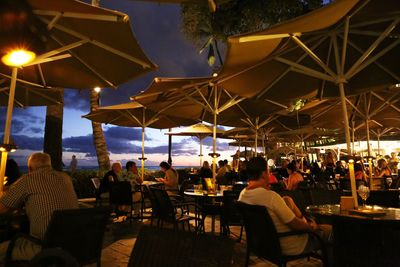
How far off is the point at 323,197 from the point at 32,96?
6.36m

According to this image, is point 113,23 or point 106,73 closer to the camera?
point 113,23

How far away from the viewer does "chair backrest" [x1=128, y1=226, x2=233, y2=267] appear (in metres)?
1.75

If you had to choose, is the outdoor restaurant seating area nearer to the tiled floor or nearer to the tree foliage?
the tiled floor

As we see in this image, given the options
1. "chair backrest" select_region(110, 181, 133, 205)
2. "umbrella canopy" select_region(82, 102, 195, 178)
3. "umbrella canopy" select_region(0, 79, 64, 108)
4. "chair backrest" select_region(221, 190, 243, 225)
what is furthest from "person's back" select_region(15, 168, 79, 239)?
"umbrella canopy" select_region(82, 102, 195, 178)

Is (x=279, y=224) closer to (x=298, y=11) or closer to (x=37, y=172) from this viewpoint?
(x=37, y=172)

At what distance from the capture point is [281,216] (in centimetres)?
330

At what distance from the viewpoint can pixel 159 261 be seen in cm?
196

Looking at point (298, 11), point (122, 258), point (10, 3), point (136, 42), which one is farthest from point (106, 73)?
point (298, 11)

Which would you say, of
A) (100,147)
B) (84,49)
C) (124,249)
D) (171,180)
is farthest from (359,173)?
(100,147)

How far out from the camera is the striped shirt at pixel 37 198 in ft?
10.2

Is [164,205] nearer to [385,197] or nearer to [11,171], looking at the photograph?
[11,171]

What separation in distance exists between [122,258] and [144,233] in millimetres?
3416

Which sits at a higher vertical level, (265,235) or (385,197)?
(385,197)

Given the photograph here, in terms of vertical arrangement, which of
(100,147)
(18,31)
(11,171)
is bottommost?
(11,171)
